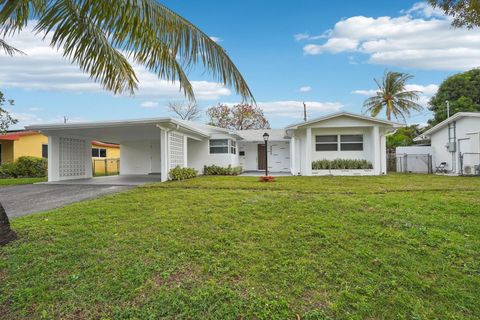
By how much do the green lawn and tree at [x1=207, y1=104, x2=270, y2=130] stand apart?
104 feet

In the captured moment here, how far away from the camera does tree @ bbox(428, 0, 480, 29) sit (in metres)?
7.34

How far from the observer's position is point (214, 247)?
4328mm

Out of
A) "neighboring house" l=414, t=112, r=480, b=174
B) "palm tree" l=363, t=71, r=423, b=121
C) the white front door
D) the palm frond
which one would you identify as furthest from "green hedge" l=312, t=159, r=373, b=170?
"palm tree" l=363, t=71, r=423, b=121

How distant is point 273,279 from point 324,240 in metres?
1.46

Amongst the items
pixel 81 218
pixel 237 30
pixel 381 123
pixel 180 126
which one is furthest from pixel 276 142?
pixel 81 218

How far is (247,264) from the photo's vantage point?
3832mm

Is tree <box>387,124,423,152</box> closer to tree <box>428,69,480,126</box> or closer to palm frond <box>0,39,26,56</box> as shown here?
tree <box>428,69,480,126</box>

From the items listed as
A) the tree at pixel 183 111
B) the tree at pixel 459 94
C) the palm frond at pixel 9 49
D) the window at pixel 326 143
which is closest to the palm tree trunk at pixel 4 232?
the palm frond at pixel 9 49

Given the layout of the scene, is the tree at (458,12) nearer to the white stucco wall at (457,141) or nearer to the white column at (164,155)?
the white stucco wall at (457,141)

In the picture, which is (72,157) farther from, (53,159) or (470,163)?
(470,163)

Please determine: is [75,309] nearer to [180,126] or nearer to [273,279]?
[273,279]

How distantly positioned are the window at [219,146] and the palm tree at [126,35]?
13373mm

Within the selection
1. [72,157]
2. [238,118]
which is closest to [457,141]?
[72,157]

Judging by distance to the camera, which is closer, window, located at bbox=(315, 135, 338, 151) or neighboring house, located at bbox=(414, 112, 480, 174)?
neighboring house, located at bbox=(414, 112, 480, 174)
